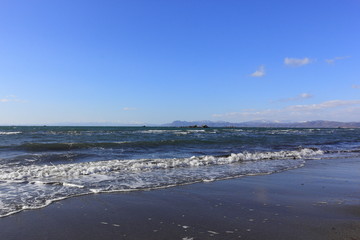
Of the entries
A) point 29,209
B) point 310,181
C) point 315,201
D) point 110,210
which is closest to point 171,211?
point 110,210

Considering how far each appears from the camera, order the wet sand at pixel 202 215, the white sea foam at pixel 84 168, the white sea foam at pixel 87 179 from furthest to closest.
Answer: the white sea foam at pixel 84 168 < the white sea foam at pixel 87 179 < the wet sand at pixel 202 215

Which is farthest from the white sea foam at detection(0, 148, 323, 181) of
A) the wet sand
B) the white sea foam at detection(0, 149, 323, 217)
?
the wet sand

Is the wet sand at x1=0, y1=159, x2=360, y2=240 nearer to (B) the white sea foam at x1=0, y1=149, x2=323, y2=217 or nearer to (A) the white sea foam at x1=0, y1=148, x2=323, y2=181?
(B) the white sea foam at x1=0, y1=149, x2=323, y2=217

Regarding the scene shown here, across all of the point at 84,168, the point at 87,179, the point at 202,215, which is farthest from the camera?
the point at 84,168

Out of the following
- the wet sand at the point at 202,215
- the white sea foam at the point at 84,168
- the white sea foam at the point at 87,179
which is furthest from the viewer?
the white sea foam at the point at 84,168

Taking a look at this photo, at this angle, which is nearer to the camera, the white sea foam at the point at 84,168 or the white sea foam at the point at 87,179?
the white sea foam at the point at 87,179

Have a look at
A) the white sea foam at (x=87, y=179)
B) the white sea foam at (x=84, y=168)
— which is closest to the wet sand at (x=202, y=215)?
the white sea foam at (x=87, y=179)

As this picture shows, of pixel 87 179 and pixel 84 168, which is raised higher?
pixel 84 168

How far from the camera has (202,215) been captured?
17.2 ft

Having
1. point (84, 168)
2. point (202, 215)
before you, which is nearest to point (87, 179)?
point (84, 168)

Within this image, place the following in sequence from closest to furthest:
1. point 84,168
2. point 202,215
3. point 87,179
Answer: point 202,215
point 87,179
point 84,168

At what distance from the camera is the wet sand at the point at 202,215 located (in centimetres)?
433

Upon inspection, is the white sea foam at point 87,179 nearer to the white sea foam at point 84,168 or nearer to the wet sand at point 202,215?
the white sea foam at point 84,168

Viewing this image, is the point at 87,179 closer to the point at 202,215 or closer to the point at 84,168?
the point at 84,168
